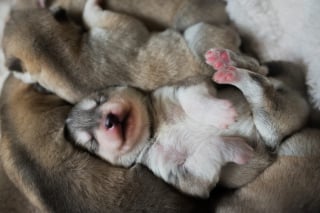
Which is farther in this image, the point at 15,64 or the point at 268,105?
the point at 15,64

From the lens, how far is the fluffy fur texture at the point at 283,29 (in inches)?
88.6

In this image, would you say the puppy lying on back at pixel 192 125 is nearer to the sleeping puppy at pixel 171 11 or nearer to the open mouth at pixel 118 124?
the open mouth at pixel 118 124

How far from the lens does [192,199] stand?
220 centimetres

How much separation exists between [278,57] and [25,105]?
4.54 feet

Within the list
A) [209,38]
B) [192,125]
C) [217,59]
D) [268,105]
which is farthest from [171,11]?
[268,105]

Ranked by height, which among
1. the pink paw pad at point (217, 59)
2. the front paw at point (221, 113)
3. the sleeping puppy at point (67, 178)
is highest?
the pink paw pad at point (217, 59)

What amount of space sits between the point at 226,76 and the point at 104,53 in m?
0.76

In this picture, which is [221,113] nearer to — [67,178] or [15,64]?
[67,178]

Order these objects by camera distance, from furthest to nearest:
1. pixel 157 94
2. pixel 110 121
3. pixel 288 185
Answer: pixel 157 94
pixel 110 121
pixel 288 185

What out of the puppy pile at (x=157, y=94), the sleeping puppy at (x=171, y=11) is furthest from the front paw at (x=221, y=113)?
the sleeping puppy at (x=171, y=11)

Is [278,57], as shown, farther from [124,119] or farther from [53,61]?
[53,61]

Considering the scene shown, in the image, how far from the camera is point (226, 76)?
214cm

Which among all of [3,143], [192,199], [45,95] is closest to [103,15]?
[45,95]

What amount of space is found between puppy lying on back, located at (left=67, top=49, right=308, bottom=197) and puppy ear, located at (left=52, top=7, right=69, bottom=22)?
562 mm
